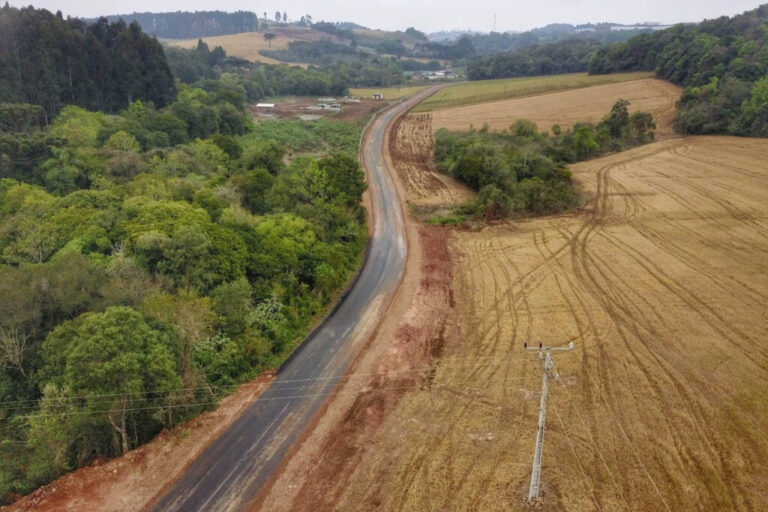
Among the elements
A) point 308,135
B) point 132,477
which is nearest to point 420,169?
point 308,135

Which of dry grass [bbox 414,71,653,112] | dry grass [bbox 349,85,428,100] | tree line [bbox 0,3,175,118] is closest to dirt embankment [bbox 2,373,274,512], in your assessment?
tree line [bbox 0,3,175,118]

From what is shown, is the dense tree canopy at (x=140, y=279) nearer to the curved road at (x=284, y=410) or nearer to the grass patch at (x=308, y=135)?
the curved road at (x=284, y=410)

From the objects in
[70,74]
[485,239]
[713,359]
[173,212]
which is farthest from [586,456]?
[70,74]

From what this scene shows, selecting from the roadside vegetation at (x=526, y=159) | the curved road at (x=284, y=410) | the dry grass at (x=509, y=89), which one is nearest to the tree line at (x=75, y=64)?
the roadside vegetation at (x=526, y=159)

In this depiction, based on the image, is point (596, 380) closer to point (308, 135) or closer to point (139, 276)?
point (139, 276)

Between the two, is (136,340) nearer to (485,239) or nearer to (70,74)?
(485,239)

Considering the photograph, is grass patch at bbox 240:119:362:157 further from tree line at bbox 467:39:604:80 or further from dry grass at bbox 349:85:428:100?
tree line at bbox 467:39:604:80
